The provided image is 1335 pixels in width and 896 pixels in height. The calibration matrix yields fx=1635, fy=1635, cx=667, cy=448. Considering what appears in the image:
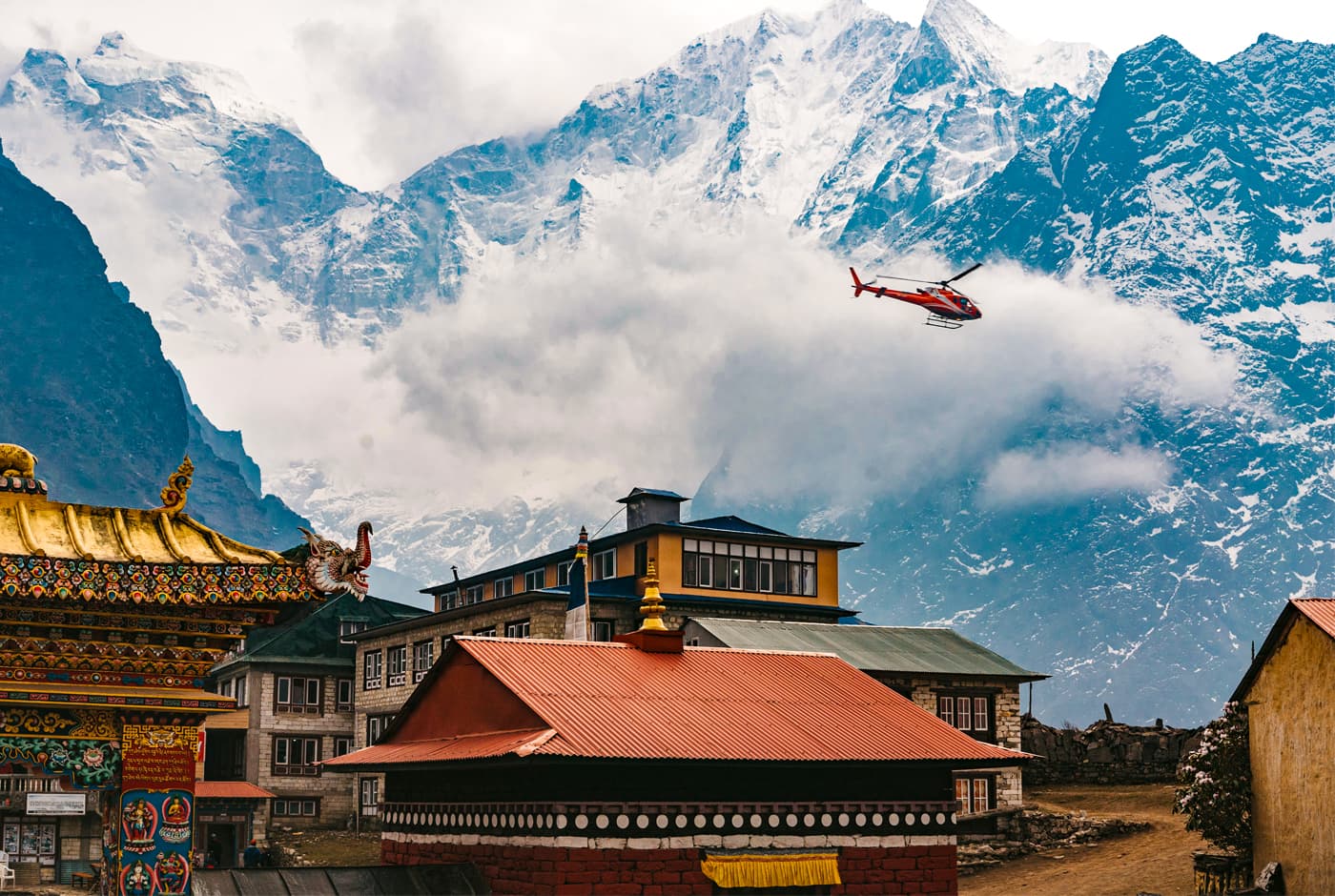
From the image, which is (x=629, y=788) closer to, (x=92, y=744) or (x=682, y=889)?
(x=682, y=889)

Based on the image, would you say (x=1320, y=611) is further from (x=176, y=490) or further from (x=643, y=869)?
(x=176, y=490)

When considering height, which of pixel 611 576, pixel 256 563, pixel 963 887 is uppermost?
pixel 611 576

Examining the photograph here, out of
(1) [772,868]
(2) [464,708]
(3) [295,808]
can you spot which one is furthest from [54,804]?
(3) [295,808]

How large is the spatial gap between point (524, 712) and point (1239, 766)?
64.5 ft

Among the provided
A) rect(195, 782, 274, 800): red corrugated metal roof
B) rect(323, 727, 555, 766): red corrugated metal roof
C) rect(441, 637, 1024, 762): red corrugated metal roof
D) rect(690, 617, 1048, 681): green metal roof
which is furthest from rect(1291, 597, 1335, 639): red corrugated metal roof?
rect(195, 782, 274, 800): red corrugated metal roof

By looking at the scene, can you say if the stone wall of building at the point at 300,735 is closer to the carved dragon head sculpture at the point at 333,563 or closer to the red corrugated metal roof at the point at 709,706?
the red corrugated metal roof at the point at 709,706

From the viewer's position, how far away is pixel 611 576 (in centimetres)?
7188

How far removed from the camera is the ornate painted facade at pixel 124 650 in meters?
19.2

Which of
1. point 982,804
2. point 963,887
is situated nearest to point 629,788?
point 963,887

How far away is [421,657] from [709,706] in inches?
1850

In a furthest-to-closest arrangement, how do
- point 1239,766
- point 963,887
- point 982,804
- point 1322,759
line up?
1. point 982,804
2. point 963,887
3. point 1239,766
4. point 1322,759

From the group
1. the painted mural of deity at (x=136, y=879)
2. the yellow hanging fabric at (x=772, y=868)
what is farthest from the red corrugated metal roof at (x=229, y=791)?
the painted mural of deity at (x=136, y=879)

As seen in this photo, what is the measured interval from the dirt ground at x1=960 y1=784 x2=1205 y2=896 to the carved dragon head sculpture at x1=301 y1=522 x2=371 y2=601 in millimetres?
30736

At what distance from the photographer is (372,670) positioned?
7694 cm
